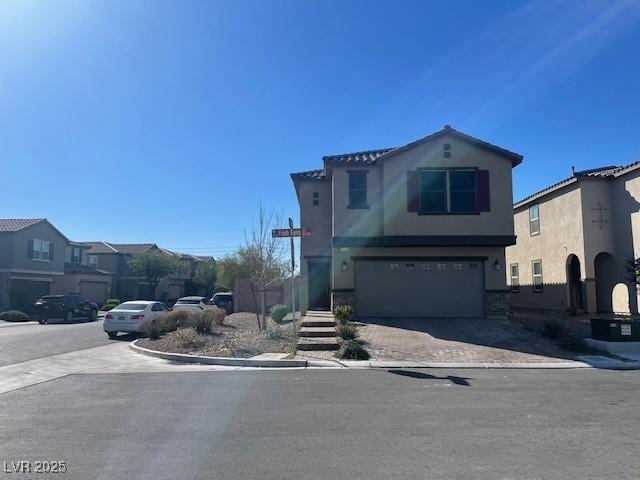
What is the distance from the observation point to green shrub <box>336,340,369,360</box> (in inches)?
528

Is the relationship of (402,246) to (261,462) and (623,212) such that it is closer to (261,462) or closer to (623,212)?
(623,212)

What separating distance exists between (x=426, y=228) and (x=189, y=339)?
9.51m

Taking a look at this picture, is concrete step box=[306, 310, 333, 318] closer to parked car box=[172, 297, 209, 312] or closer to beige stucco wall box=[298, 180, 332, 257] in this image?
beige stucco wall box=[298, 180, 332, 257]

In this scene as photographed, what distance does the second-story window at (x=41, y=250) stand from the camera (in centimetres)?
3997

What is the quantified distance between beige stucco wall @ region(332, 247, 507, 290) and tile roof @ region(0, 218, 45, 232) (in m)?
29.2

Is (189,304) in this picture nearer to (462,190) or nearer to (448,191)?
(448,191)

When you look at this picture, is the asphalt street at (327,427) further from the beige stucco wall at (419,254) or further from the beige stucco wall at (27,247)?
the beige stucco wall at (27,247)

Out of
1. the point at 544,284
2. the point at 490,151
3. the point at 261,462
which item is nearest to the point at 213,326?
the point at 490,151

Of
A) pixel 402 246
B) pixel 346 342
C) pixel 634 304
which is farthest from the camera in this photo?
pixel 634 304

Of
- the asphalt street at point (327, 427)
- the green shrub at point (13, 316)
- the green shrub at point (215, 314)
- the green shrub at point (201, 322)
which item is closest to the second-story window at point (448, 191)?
the green shrub at point (215, 314)

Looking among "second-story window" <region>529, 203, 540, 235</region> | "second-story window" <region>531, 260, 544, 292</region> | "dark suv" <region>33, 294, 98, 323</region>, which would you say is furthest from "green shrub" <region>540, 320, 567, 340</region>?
"dark suv" <region>33, 294, 98, 323</region>

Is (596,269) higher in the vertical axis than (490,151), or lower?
lower

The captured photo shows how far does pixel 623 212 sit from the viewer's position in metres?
21.8

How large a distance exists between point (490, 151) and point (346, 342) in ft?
33.6
